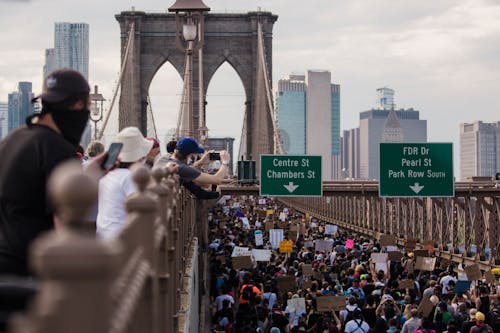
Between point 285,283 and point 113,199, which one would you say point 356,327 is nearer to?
point 285,283

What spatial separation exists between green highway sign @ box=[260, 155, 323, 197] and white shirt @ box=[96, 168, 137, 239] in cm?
1795

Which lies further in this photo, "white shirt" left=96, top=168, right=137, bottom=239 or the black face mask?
"white shirt" left=96, top=168, right=137, bottom=239

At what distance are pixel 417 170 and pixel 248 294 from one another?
33.2 feet

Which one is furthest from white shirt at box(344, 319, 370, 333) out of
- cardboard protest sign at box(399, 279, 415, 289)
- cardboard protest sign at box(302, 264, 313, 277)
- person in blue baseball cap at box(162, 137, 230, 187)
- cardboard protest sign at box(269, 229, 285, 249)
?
cardboard protest sign at box(269, 229, 285, 249)

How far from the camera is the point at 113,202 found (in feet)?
16.0

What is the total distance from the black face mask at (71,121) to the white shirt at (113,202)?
1207 mm

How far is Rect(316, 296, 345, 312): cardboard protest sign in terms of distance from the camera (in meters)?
12.6

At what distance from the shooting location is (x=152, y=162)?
7570 millimetres

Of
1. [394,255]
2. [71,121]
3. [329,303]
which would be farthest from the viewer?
[394,255]

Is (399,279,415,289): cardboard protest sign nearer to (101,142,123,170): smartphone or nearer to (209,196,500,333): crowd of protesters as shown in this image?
(209,196,500,333): crowd of protesters

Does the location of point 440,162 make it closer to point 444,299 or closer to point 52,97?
point 444,299

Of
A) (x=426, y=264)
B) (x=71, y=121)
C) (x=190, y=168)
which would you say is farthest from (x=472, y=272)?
(x=71, y=121)

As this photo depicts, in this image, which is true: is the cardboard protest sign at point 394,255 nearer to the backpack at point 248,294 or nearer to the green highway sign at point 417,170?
the green highway sign at point 417,170

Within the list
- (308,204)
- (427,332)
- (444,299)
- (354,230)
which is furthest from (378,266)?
(308,204)
